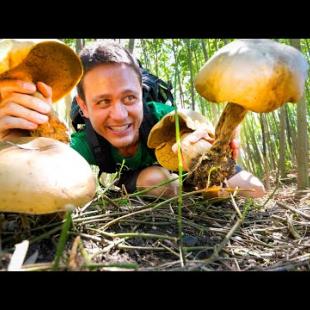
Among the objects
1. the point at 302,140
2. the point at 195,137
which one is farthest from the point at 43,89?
the point at 302,140

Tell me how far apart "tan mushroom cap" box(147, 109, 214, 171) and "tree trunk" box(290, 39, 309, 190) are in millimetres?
1121

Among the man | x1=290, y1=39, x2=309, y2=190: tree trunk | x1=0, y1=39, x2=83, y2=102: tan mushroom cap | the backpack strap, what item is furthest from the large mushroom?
x1=290, y1=39, x2=309, y2=190: tree trunk

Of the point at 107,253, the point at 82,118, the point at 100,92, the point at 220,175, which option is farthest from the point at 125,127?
the point at 107,253

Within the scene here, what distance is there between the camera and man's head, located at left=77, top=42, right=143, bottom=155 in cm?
203

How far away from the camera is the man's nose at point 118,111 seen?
2061 mm

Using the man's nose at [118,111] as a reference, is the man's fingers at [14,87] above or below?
below

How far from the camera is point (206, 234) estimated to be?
129 centimetres

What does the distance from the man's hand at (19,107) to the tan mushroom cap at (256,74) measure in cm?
59

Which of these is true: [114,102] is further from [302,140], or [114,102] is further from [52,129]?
[302,140]

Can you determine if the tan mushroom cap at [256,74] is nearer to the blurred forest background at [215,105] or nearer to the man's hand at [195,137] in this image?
the man's hand at [195,137]

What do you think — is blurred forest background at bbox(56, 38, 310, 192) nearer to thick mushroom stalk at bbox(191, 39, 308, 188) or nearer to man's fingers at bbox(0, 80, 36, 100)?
man's fingers at bbox(0, 80, 36, 100)

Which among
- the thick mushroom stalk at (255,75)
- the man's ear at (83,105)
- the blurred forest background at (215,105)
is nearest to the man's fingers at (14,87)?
the thick mushroom stalk at (255,75)
